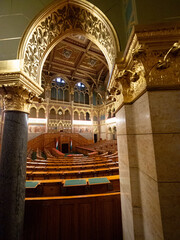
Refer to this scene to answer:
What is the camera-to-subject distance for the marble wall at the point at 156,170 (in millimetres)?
883

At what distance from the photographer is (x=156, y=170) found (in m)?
0.93

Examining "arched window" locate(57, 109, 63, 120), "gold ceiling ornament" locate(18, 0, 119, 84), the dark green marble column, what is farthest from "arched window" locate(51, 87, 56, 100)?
the dark green marble column

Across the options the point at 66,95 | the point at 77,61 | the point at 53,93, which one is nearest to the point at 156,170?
the point at 77,61

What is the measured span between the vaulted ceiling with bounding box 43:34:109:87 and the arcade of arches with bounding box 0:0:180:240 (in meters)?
9.54

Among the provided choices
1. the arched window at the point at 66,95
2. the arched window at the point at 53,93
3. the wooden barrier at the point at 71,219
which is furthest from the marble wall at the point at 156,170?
the arched window at the point at 66,95

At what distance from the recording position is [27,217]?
1909 millimetres

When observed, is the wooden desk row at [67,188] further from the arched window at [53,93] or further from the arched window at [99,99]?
the arched window at [99,99]

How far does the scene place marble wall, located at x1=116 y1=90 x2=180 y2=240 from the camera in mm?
883

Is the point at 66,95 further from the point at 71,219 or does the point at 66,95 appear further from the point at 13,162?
the point at 71,219

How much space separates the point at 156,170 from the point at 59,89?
17836 millimetres

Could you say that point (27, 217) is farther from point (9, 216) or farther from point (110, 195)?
point (110, 195)

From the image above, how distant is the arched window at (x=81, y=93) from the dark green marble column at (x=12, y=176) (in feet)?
54.1

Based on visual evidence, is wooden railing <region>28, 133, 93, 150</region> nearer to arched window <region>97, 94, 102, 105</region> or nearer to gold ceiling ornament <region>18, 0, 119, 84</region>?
arched window <region>97, 94, 102, 105</region>

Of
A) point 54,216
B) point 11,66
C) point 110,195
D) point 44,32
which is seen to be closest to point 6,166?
point 54,216
